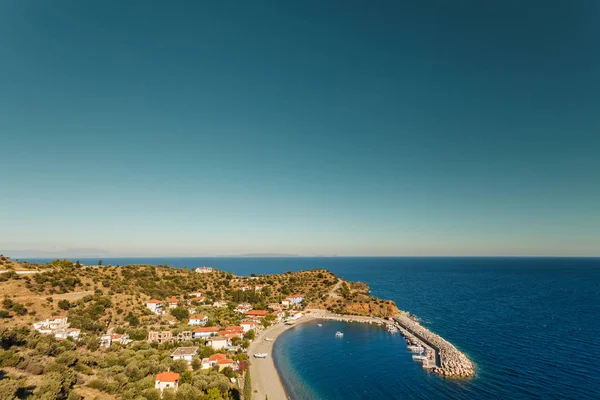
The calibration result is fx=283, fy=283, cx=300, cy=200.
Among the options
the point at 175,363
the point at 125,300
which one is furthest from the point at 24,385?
the point at 125,300

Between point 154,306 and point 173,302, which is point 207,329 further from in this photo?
point 173,302

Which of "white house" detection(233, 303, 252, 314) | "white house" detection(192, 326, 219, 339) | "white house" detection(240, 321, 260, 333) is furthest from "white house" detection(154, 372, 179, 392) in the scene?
"white house" detection(233, 303, 252, 314)

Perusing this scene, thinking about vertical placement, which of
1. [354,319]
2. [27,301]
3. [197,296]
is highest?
[27,301]

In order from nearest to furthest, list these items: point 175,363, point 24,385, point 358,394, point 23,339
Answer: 1. point 24,385
2. point 23,339
3. point 175,363
4. point 358,394

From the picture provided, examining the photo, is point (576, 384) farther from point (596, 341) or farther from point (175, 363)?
point (175, 363)

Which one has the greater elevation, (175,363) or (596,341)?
(175,363)

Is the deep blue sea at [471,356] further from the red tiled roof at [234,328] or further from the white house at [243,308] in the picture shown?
the white house at [243,308]
